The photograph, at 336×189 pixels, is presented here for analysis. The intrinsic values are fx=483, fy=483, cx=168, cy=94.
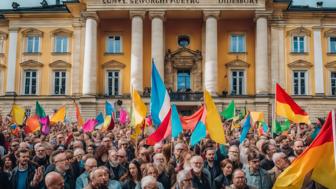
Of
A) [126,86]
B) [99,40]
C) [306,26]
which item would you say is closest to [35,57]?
[99,40]

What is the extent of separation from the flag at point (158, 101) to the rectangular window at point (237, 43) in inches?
1325

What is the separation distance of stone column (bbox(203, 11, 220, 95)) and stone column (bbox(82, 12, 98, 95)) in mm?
9857

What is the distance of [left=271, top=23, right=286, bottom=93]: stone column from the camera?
44.2 metres

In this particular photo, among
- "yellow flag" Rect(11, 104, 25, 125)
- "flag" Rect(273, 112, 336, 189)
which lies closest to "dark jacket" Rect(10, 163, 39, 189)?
"flag" Rect(273, 112, 336, 189)

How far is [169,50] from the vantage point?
45.2 m

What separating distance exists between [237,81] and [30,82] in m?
19.3

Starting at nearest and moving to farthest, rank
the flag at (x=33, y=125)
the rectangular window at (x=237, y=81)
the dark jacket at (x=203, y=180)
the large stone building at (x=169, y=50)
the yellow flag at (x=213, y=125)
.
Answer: the dark jacket at (x=203, y=180) → the yellow flag at (x=213, y=125) → the flag at (x=33, y=125) → the large stone building at (x=169, y=50) → the rectangular window at (x=237, y=81)

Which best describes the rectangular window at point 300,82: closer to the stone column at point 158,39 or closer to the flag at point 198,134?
the stone column at point 158,39

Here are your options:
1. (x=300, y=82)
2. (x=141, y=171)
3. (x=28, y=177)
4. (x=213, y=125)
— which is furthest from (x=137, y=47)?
(x=28, y=177)

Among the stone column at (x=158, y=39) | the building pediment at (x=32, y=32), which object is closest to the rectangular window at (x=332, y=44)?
the stone column at (x=158, y=39)

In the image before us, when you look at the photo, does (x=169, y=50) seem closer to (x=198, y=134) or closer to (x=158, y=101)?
(x=158, y=101)

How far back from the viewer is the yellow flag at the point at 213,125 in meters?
11.4

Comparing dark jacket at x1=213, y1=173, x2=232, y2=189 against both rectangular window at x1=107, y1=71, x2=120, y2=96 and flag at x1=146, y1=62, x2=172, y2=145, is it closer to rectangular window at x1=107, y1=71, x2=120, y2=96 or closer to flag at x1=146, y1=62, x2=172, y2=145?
flag at x1=146, y1=62, x2=172, y2=145

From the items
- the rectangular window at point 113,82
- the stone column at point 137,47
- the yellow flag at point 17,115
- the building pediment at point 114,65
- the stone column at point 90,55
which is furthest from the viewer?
the building pediment at point 114,65
